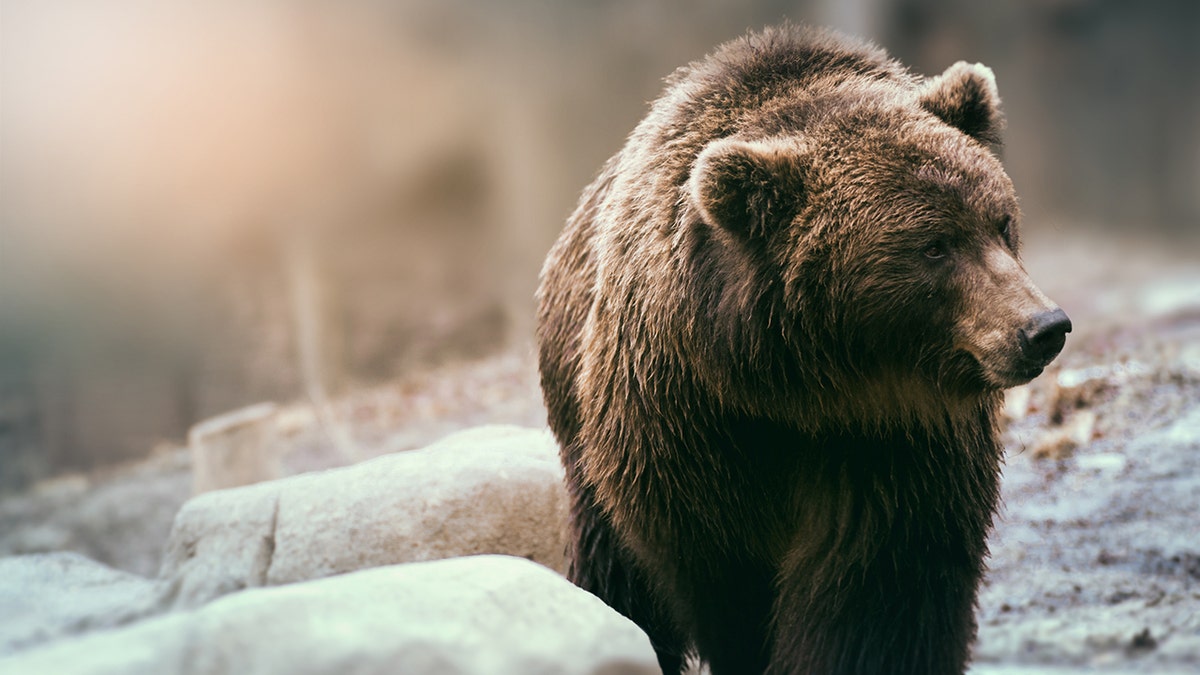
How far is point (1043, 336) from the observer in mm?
2902

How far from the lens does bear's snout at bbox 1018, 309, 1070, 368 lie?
9.45 ft

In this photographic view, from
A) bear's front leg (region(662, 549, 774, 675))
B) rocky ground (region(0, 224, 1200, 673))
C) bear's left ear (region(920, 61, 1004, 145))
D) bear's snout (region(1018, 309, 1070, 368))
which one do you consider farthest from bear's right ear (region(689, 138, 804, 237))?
rocky ground (region(0, 224, 1200, 673))

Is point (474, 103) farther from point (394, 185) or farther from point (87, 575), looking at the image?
point (87, 575)

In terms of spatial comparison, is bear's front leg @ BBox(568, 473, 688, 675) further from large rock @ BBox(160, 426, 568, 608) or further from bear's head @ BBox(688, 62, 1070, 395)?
bear's head @ BBox(688, 62, 1070, 395)

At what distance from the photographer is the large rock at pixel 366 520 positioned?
4.50 m

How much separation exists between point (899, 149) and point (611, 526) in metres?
1.85

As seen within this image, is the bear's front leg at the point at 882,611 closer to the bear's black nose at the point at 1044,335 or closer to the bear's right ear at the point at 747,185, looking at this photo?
the bear's black nose at the point at 1044,335

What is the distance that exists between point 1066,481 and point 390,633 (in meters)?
4.77

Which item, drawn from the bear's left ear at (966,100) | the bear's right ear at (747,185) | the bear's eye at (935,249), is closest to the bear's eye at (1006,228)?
the bear's eye at (935,249)

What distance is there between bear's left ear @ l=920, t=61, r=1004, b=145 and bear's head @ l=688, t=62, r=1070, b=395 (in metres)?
0.13

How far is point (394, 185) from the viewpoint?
33.6 ft

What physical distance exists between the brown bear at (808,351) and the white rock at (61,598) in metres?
1.68

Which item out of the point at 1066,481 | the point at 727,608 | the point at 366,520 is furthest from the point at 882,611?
the point at 1066,481

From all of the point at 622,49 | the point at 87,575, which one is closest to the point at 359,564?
the point at 87,575
